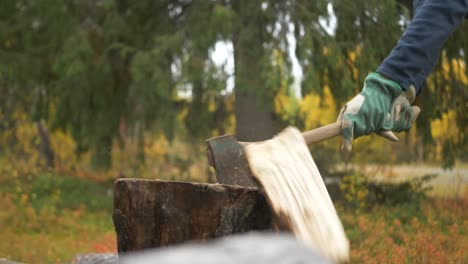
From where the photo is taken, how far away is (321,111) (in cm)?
1116

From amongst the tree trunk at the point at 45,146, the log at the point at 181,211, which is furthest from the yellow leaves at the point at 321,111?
the tree trunk at the point at 45,146

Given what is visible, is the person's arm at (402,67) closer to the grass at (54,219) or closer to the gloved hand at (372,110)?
the gloved hand at (372,110)

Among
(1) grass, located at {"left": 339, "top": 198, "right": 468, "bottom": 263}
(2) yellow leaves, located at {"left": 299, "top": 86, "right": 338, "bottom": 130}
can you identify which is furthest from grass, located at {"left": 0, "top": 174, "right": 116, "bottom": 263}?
(2) yellow leaves, located at {"left": 299, "top": 86, "right": 338, "bottom": 130}

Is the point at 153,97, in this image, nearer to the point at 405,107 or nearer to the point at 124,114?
the point at 124,114

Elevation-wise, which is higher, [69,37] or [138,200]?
[69,37]

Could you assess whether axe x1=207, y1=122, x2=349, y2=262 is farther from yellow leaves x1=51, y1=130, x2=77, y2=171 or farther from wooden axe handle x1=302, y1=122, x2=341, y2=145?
yellow leaves x1=51, y1=130, x2=77, y2=171

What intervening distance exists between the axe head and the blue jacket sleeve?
974 mm

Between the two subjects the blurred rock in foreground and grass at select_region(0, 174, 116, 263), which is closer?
the blurred rock in foreground

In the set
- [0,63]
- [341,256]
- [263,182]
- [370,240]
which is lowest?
[370,240]

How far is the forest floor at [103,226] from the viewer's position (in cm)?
490

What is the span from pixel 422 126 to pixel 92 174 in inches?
290

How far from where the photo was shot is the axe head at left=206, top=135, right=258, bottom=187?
3441 millimetres

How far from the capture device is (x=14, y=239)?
22.3 ft

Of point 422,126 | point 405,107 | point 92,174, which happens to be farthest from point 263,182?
point 92,174
